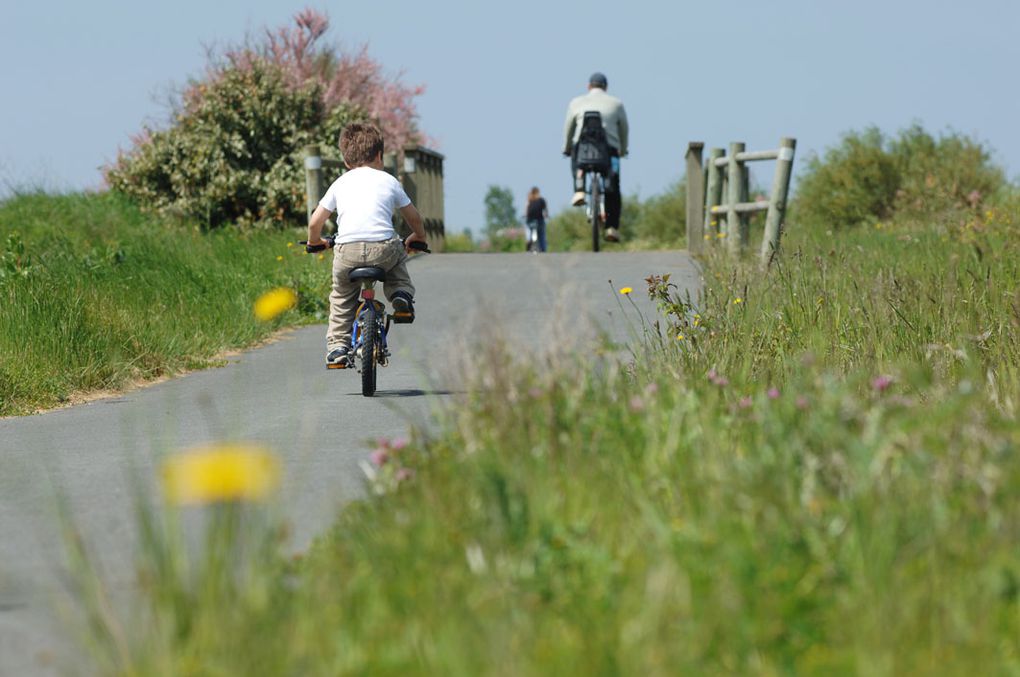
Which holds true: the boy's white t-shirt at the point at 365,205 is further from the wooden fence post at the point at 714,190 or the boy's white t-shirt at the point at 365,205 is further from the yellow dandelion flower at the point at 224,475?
the wooden fence post at the point at 714,190

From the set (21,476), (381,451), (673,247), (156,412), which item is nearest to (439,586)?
(381,451)


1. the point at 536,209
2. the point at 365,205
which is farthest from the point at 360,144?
the point at 536,209

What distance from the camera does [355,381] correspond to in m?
10.8

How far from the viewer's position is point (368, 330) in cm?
967

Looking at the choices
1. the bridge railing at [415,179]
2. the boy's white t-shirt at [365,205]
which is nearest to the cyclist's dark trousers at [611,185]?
the bridge railing at [415,179]

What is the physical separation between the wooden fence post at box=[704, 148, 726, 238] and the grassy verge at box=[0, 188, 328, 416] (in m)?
5.98

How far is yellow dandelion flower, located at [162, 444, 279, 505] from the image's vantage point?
10.7 feet

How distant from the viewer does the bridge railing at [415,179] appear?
19.4 metres

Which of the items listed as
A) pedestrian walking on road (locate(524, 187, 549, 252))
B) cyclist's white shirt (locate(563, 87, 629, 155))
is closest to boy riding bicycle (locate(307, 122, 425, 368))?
cyclist's white shirt (locate(563, 87, 629, 155))

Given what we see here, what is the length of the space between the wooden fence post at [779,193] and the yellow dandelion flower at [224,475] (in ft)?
38.5

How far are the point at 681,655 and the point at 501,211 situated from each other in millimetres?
103600

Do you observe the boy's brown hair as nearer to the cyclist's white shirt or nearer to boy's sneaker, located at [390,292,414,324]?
boy's sneaker, located at [390,292,414,324]

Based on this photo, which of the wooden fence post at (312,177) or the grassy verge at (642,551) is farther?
the wooden fence post at (312,177)

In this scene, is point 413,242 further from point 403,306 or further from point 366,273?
point 366,273
